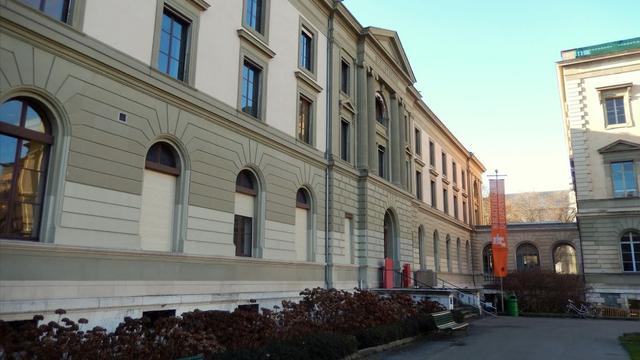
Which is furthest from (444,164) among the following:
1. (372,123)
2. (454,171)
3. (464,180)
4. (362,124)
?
(362,124)

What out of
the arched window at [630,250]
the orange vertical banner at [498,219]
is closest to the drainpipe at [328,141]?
the orange vertical banner at [498,219]

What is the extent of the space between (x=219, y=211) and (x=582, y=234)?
27.8 metres

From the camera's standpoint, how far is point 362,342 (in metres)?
13.8

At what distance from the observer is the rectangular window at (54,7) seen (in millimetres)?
10711

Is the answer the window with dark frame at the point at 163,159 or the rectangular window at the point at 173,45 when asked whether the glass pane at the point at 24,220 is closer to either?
the window with dark frame at the point at 163,159

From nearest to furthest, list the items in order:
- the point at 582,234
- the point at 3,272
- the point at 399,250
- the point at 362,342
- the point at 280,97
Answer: the point at 3,272
the point at 362,342
the point at 280,97
the point at 399,250
the point at 582,234

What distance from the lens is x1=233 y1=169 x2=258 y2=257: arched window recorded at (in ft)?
53.8

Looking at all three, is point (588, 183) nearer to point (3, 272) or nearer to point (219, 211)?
point (219, 211)

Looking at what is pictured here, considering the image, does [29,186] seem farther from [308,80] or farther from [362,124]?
[362,124]

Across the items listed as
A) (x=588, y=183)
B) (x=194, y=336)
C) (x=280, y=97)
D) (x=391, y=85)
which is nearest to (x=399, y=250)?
(x=391, y=85)

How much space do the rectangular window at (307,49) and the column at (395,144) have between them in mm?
8089

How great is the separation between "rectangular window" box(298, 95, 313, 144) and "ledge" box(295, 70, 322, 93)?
637 mm

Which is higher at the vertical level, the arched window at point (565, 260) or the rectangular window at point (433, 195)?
the rectangular window at point (433, 195)

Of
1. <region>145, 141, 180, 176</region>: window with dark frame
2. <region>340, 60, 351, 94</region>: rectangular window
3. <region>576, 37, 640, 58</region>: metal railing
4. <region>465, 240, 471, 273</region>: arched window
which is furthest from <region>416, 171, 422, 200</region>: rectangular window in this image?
<region>145, 141, 180, 176</region>: window with dark frame
